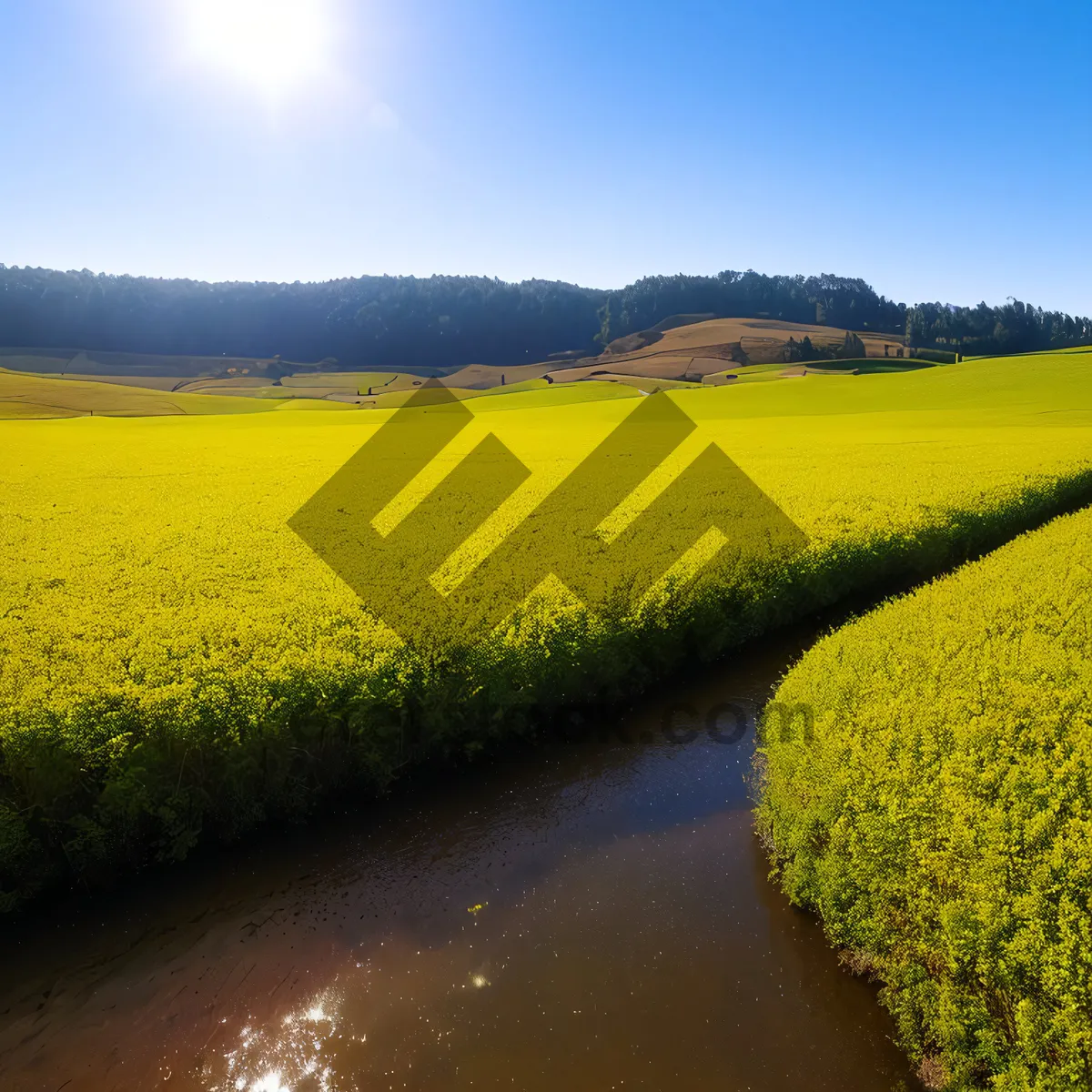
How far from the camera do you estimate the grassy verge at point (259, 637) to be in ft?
32.6

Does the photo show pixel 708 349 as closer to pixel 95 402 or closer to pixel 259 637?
pixel 95 402

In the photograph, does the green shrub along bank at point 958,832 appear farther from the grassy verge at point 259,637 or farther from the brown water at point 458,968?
the grassy verge at point 259,637

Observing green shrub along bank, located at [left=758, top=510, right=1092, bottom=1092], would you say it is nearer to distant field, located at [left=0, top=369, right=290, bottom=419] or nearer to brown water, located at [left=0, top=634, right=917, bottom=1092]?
brown water, located at [left=0, top=634, right=917, bottom=1092]

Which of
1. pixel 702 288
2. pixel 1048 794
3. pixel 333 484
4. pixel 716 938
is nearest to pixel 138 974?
pixel 716 938

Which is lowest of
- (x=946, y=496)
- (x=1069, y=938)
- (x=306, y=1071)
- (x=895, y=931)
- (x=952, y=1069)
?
(x=306, y=1071)

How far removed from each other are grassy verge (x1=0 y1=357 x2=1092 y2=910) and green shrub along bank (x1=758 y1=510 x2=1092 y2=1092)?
4.58 m

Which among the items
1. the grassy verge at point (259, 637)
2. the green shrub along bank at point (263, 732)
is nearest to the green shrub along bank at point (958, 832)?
the green shrub along bank at point (263, 732)

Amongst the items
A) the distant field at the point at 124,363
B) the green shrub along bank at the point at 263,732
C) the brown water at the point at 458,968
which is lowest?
the brown water at the point at 458,968

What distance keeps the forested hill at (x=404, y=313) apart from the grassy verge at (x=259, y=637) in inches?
4762

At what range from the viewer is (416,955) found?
9227 millimetres

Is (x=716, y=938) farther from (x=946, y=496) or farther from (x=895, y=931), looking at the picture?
(x=946, y=496)

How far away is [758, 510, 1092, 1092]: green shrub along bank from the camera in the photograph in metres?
6.49

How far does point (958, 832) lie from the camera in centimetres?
779

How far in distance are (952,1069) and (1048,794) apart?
10.7 feet
